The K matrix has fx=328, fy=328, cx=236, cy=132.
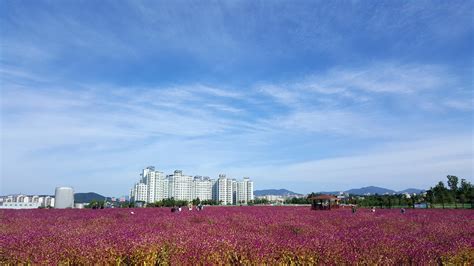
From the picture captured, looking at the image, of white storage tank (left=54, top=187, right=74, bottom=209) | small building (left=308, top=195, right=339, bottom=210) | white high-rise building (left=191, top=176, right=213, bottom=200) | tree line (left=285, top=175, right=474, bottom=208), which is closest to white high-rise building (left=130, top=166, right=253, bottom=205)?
white high-rise building (left=191, top=176, right=213, bottom=200)

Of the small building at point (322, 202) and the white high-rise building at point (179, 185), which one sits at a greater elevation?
the white high-rise building at point (179, 185)

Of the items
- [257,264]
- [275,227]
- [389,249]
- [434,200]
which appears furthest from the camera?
[434,200]

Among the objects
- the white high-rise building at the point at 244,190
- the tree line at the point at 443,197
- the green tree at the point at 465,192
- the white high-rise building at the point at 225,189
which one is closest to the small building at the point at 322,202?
the tree line at the point at 443,197

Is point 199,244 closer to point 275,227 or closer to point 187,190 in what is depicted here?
point 275,227

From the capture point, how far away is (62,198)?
34.8 m

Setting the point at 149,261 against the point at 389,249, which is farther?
the point at 389,249

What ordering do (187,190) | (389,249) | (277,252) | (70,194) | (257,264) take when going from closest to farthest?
(257,264)
(277,252)
(389,249)
(70,194)
(187,190)

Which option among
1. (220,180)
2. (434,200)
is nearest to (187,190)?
(220,180)

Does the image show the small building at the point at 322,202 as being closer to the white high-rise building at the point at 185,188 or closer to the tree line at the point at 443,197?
the tree line at the point at 443,197

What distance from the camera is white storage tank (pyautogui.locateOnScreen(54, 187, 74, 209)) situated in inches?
1367

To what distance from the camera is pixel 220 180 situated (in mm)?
184625

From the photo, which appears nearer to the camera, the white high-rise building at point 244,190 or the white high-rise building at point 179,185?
the white high-rise building at point 179,185

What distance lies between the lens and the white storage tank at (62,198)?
34.7 meters

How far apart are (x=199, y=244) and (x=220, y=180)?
181759 mm
